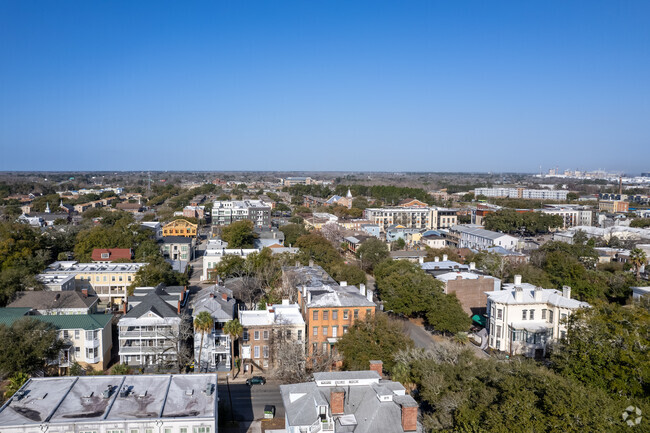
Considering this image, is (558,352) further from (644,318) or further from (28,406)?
(28,406)

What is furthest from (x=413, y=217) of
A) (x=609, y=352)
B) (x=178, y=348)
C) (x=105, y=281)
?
(x=609, y=352)

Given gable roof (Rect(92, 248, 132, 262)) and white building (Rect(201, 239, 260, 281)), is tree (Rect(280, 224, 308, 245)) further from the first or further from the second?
gable roof (Rect(92, 248, 132, 262))

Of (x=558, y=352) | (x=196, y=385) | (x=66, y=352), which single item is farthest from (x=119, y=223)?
(x=558, y=352)

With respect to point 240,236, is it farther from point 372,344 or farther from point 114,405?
point 114,405

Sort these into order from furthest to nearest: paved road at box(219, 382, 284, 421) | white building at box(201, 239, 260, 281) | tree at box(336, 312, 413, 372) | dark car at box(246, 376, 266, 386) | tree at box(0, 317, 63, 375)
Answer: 1. white building at box(201, 239, 260, 281)
2. dark car at box(246, 376, 266, 386)
3. tree at box(336, 312, 413, 372)
4. tree at box(0, 317, 63, 375)
5. paved road at box(219, 382, 284, 421)

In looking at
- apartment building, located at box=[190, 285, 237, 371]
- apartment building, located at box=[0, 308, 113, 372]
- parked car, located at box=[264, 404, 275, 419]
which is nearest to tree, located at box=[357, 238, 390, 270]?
apartment building, located at box=[190, 285, 237, 371]

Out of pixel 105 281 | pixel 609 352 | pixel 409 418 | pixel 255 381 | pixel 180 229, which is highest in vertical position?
pixel 609 352

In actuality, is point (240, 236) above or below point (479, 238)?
above
